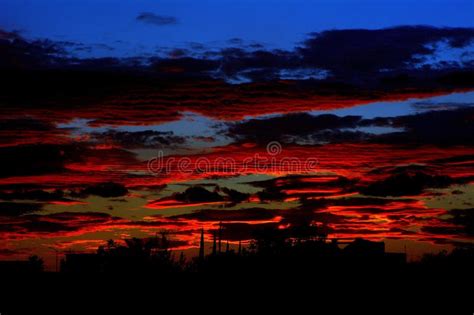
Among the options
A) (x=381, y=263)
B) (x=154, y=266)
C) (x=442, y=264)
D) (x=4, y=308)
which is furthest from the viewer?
(x=442, y=264)

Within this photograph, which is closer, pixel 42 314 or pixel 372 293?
pixel 42 314

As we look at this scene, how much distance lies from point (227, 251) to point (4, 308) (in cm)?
4031

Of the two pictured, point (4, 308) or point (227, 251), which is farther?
point (227, 251)

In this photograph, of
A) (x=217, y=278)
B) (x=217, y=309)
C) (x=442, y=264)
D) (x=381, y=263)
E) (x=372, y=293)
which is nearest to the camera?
(x=217, y=309)

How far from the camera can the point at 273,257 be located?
8144cm

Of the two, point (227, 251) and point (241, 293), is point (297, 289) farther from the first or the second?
point (227, 251)

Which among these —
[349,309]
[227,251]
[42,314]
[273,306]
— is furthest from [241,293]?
[227,251]

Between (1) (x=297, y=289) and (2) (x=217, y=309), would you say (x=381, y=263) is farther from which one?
(2) (x=217, y=309)

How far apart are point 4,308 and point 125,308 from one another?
901 centimetres

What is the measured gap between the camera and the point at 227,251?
294 feet

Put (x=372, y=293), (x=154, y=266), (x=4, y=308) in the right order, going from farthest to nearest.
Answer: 1. (x=154, y=266)
2. (x=372, y=293)
3. (x=4, y=308)

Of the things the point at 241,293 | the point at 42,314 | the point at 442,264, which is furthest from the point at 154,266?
the point at 442,264

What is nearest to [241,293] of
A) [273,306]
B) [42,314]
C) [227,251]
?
[273,306]

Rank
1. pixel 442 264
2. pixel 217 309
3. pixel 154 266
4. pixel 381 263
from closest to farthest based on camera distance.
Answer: pixel 217 309 < pixel 381 263 < pixel 154 266 < pixel 442 264
